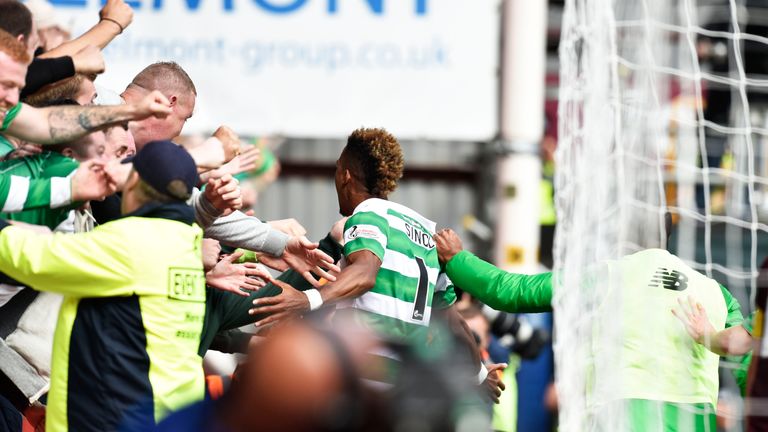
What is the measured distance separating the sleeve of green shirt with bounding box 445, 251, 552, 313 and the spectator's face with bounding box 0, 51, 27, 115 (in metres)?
1.94

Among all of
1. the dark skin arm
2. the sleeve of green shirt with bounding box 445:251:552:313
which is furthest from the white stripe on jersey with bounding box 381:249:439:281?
the sleeve of green shirt with bounding box 445:251:552:313

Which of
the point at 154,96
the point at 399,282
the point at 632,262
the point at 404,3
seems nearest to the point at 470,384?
the point at 154,96

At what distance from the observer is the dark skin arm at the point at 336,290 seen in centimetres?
447

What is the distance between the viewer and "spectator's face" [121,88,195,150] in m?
4.94

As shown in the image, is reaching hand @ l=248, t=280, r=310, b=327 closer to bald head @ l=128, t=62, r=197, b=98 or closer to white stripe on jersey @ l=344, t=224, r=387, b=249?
white stripe on jersey @ l=344, t=224, r=387, b=249

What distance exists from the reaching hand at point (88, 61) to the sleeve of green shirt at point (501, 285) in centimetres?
162

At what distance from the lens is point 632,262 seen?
5.19m

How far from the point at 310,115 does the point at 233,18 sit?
920 millimetres

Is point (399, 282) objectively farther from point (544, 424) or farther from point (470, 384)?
point (544, 424)

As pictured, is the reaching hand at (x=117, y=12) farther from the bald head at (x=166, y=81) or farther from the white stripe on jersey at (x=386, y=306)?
the white stripe on jersey at (x=386, y=306)

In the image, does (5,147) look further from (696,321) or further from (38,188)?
(696,321)

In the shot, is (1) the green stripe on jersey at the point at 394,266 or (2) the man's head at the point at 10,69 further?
(1) the green stripe on jersey at the point at 394,266

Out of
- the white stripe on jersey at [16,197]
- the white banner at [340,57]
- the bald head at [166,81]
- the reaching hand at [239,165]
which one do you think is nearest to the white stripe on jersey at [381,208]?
the reaching hand at [239,165]

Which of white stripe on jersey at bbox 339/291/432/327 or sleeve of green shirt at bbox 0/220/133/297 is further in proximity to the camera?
white stripe on jersey at bbox 339/291/432/327
